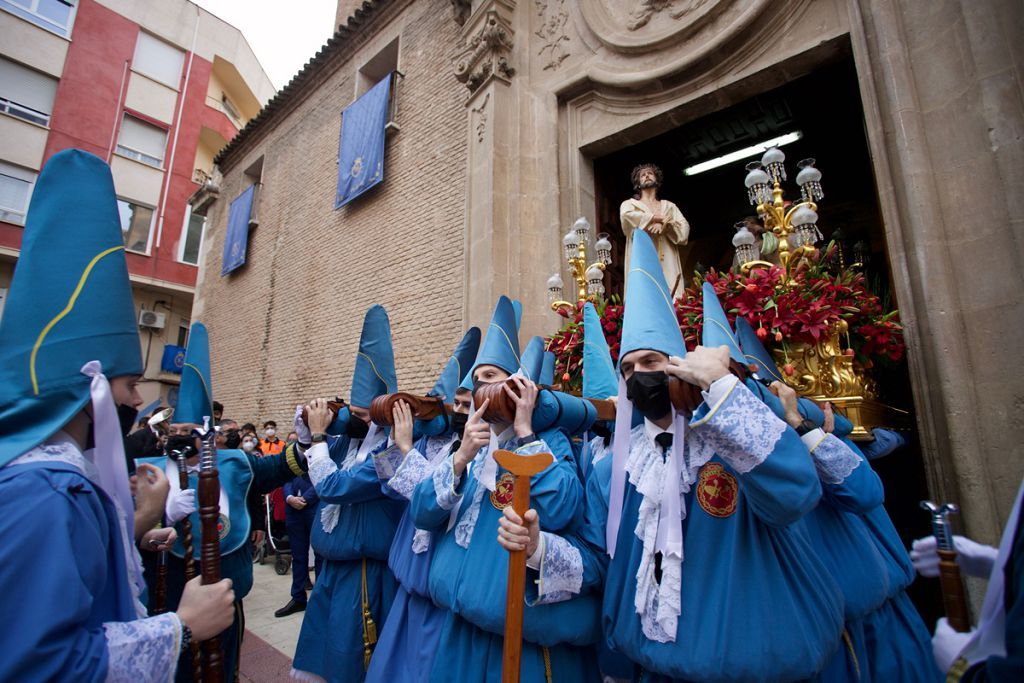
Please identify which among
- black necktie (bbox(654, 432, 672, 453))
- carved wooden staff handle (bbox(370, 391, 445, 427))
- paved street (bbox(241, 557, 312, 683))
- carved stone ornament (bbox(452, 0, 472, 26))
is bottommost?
paved street (bbox(241, 557, 312, 683))

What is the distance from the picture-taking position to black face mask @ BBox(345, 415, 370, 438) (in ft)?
11.1

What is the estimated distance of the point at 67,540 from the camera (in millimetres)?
1129

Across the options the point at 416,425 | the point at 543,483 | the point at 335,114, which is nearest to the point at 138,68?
the point at 335,114

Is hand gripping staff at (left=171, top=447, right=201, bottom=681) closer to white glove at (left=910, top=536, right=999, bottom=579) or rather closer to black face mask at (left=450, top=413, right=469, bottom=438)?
black face mask at (left=450, top=413, right=469, bottom=438)

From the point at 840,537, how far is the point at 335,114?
41.9 ft

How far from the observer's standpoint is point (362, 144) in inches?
397

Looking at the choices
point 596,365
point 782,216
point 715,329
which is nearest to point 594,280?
point 782,216

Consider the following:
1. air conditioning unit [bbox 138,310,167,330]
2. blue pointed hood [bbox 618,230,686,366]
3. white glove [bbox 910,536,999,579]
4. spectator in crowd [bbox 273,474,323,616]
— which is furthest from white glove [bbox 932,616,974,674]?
air conditioning unit [bbox 138,310,167,330]

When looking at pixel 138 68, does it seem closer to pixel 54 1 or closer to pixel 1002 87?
pixel 54 1

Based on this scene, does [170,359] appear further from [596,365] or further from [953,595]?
[953,595]

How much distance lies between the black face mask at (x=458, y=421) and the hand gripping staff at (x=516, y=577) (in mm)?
1127

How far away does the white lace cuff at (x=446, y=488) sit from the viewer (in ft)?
7.13

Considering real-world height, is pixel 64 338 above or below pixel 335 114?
below

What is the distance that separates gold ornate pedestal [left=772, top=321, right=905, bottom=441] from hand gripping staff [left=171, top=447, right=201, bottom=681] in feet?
10.8
